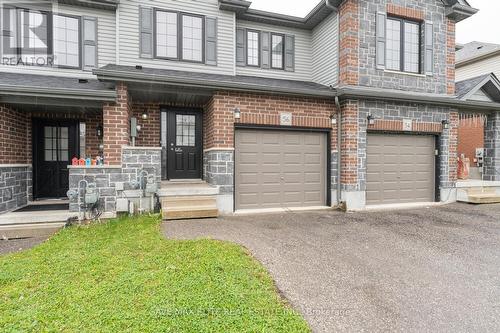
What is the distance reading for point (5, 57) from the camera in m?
8.01

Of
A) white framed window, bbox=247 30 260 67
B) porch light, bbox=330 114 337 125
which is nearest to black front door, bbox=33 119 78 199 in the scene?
white framed window, bbox=247 30 260 67

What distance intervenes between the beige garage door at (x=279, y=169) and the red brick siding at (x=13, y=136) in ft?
19.1

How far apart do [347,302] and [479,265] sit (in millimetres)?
2587

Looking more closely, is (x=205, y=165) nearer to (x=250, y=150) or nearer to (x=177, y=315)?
(x=250, y=150)

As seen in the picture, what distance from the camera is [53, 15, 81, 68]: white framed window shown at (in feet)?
27.2

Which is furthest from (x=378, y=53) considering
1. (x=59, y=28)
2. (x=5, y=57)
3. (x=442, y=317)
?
(x=5, y=57)

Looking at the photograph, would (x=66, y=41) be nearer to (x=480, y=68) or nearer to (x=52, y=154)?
(x=52, y=154)

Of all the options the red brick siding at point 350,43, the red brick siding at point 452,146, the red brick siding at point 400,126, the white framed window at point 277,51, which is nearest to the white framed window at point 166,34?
the white framed window at point 277,51

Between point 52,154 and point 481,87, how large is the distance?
1510 cm

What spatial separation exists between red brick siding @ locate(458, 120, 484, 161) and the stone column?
9.35 feet

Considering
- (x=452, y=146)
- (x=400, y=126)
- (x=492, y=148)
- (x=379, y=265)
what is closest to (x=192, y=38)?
(x=400, y=126)

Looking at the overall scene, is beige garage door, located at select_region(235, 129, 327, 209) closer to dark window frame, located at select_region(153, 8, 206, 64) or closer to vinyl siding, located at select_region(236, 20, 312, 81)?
vinyl siding, located at select_region(236, 20, 312, 81)

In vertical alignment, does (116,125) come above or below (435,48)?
below

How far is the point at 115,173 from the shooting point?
686cm
